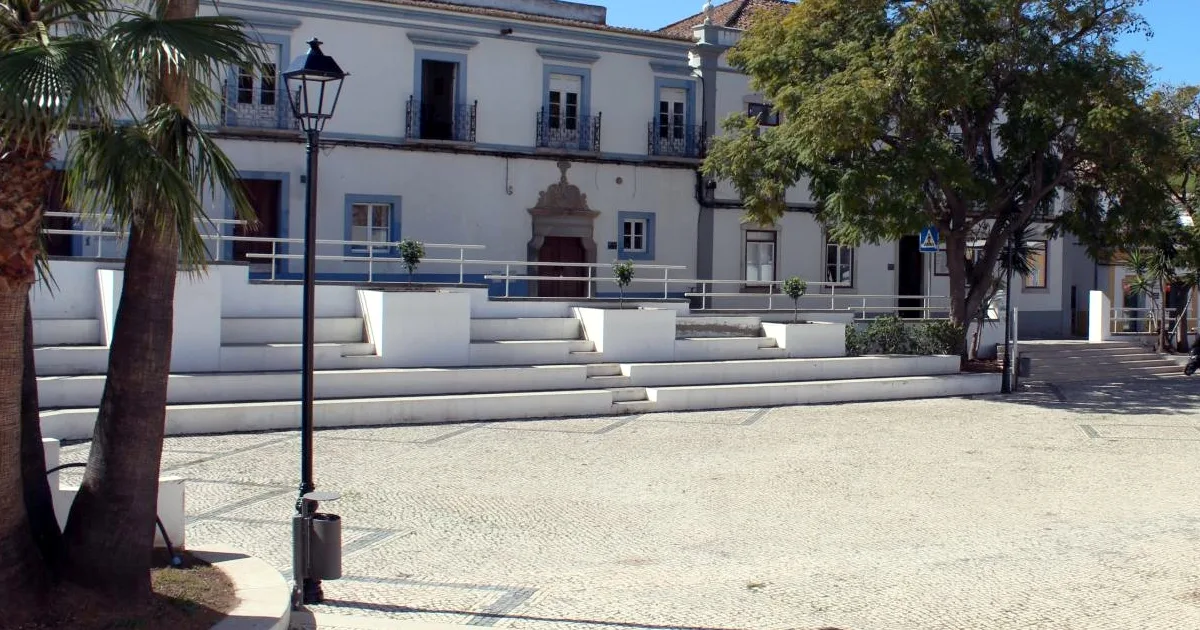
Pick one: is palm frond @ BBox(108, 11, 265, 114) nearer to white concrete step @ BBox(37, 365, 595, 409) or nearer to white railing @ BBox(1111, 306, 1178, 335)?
white concrete step @ BBox(37, 365, 595, 409)

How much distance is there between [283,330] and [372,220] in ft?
22.9

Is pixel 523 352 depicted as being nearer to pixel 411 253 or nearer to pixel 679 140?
pixel 411 253

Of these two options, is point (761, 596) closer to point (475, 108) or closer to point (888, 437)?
point (888, 437)

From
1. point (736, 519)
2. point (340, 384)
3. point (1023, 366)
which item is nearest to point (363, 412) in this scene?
point (340, 384)

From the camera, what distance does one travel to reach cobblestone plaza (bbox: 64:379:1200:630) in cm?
695

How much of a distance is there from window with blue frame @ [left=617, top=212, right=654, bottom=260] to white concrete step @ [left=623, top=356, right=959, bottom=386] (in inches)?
269

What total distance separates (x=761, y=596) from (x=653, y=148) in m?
18.3

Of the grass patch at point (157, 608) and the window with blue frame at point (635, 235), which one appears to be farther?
the window with blue frame at point (635, 235)

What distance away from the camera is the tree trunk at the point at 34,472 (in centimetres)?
575

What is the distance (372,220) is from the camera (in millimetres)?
22297

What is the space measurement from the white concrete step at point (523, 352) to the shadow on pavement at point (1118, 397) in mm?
7232

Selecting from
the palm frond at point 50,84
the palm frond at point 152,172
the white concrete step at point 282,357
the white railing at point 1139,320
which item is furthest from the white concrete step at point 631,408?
the white railing at point 1139,320

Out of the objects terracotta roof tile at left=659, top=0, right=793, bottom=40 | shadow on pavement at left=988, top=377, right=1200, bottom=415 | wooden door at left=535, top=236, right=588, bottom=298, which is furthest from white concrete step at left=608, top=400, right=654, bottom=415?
terracotta roof tile at left=659, top=0, right=793, bottom=40

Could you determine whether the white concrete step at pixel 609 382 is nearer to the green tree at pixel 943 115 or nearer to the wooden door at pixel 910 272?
the green tree at pixel 943 115
